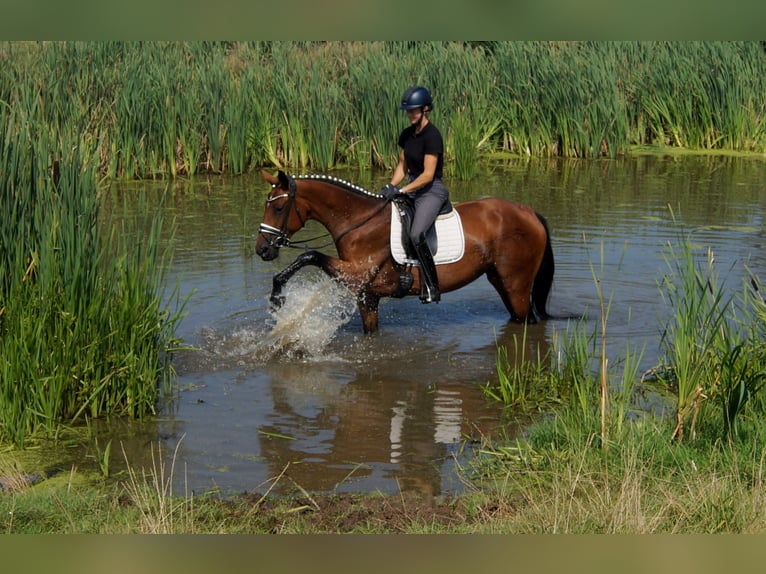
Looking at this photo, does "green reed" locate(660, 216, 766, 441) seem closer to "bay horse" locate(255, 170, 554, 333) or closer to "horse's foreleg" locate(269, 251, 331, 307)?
"bay horse" locate(255, 170, 554, 333)

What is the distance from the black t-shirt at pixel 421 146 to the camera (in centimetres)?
925

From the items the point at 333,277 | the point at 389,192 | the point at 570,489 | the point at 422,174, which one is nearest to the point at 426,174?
the point at 422,174

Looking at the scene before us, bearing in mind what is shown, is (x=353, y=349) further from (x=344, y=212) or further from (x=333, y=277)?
(x=344, y=212)

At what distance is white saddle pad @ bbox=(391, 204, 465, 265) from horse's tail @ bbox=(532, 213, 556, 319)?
0.93 metres

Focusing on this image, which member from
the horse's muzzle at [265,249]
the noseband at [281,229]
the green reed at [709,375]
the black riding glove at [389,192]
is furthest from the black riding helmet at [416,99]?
the green reed at [709,375]

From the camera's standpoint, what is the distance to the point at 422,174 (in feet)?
30.8

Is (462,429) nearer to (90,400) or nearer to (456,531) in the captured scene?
(456,531)

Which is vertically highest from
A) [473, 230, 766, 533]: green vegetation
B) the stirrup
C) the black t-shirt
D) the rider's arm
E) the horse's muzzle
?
the black t-shirt

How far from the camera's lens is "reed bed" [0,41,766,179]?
55.9ft

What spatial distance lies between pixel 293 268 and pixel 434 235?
1.36 metres

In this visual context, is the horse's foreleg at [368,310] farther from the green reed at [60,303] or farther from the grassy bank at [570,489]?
the grassy bank at [570,489]

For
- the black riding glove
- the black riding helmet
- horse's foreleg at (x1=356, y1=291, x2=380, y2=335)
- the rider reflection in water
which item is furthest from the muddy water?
the black riding helmet

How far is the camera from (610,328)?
10.3m

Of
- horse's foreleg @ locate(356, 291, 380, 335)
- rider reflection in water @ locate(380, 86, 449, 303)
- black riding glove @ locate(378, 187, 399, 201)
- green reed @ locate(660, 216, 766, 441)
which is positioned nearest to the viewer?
green reed @ locate(660, 216, 766, 441)
